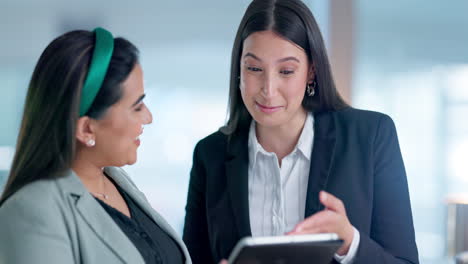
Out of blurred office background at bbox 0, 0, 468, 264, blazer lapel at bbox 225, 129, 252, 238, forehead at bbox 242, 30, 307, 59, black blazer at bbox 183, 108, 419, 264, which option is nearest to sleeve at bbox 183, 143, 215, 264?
black blazer at bbox 183, 108, 419, 264

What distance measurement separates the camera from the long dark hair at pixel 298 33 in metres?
1.87

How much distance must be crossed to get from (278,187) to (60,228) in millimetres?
742

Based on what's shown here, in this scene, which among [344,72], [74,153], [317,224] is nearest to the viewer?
[317,224]

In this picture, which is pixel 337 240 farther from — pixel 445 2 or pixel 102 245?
pixel 445 2

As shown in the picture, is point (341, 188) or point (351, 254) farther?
point (341, 188)

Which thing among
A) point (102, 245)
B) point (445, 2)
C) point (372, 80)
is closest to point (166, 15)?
point (372, 80)

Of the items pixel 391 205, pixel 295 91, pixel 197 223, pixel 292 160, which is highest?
pixel 295 91

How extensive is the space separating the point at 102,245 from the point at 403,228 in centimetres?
91

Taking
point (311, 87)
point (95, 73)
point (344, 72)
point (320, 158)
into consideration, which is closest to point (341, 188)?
point (320, 158)

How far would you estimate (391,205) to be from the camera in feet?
6.06

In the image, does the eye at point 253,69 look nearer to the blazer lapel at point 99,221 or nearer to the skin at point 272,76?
the skin at point 272,76

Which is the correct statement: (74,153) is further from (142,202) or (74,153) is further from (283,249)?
(283,249)

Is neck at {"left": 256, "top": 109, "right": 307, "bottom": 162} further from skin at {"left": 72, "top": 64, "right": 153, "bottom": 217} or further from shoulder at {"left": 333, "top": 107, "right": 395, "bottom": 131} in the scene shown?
skin at {"left": 72, "top": 64, "right": 153, "bottom": 217}

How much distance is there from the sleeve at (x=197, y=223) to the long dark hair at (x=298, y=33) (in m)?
0.37
